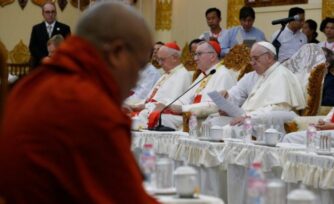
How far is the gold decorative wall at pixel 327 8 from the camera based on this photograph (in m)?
11.4

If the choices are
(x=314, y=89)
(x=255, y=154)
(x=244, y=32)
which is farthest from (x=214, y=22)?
(x=255, y=154)

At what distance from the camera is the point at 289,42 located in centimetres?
1047

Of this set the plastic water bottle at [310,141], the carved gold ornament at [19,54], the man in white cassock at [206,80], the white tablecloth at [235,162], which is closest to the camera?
the white tablecloth at [235,162]

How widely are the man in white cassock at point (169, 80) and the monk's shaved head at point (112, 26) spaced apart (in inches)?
286

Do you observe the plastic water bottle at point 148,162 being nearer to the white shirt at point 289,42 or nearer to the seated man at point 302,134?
the seated man at point 302,134

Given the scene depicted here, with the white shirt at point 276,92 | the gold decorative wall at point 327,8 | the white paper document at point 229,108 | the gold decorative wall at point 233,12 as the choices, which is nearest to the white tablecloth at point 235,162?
the white paper document at point 229,108

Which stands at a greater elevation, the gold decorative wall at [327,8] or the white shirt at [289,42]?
the gold decorative wall at [327,8]

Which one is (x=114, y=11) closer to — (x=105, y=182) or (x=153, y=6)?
(x=105, y=182)

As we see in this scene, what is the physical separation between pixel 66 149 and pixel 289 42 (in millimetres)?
8741

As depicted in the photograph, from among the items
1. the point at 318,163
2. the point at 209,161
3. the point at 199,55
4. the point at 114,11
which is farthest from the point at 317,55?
the point at 114,11

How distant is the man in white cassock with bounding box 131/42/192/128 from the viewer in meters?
9.70

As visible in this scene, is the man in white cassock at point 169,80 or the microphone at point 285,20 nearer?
the microphone at point 285,20

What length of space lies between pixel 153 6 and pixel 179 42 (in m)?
1.00

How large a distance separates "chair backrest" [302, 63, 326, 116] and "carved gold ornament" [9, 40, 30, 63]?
311 inches
